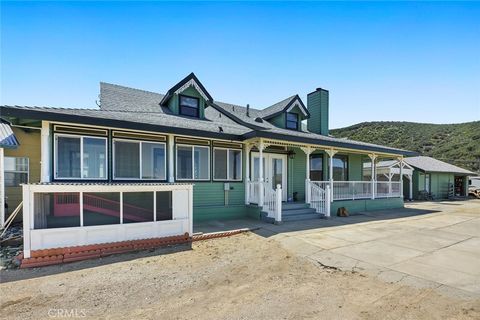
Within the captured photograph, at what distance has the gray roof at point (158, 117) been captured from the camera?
7.24 metres

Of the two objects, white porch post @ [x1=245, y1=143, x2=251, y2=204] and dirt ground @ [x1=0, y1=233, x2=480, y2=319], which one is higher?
white porch post @ [x1=245, y1=143, x2=251, y2=204]

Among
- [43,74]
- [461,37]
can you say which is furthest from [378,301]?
[43,74]

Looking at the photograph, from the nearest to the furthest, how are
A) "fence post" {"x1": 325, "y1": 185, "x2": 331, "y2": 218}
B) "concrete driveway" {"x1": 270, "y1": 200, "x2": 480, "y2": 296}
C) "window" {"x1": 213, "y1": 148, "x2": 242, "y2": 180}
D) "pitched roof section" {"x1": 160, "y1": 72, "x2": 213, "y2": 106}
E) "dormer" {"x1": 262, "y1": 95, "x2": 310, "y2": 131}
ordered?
"concrete driveway" {"x1": 270, "y1": 200, "x2": 480, "y2": 296}, "window" {"x1": 213, "y1": 148, "x2": 242, "y2": 180}, "fence post" {"x1": 325, "y1": 185, "x2": 331, "y2": 218}, "pitched roof section" {"x1": 160, "y1": 72, "x2": 213, "y2": 106}, "dormer" {"x1": 262, "y1": 95, "x2": 310, "y2": 131}

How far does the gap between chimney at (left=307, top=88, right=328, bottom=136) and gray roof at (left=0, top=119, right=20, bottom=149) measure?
14.3m

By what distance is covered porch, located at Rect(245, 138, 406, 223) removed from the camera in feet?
33.1

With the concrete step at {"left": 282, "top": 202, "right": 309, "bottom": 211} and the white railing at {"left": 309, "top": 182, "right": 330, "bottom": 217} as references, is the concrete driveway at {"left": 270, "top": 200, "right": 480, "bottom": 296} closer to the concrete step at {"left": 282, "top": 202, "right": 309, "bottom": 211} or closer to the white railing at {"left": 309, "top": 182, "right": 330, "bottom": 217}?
the white railing at {"left": 309, "top": 182, "right": 330, "bottom": 217}

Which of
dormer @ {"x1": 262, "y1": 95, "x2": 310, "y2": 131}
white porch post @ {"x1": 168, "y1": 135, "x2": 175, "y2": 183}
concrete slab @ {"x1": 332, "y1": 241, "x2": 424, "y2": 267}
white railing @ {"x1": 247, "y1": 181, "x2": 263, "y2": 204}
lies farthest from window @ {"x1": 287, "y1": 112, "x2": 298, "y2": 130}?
concrete slab @ {"x1": 332, "y1": 241, "x2": 424, "y2": 267}

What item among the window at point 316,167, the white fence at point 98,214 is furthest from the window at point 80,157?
the window at point 316,167

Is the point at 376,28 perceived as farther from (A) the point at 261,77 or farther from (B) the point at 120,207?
(B) the point at 120,207

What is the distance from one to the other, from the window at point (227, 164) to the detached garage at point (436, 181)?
1929cm

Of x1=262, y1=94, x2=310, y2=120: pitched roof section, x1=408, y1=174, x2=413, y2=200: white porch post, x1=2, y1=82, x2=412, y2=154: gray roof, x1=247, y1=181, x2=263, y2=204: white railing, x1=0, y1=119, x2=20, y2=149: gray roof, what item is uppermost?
x1=262, y1=94, x2=310, y2=120: pitched roof section

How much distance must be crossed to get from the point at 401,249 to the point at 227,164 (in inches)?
256

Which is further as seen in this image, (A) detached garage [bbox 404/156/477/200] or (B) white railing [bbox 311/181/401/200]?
(A) detached garage [bbox 404/156/477/200]

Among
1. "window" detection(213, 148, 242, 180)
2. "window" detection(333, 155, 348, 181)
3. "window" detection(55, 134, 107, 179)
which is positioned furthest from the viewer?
"window" detection(333, 155, 348, 181)
